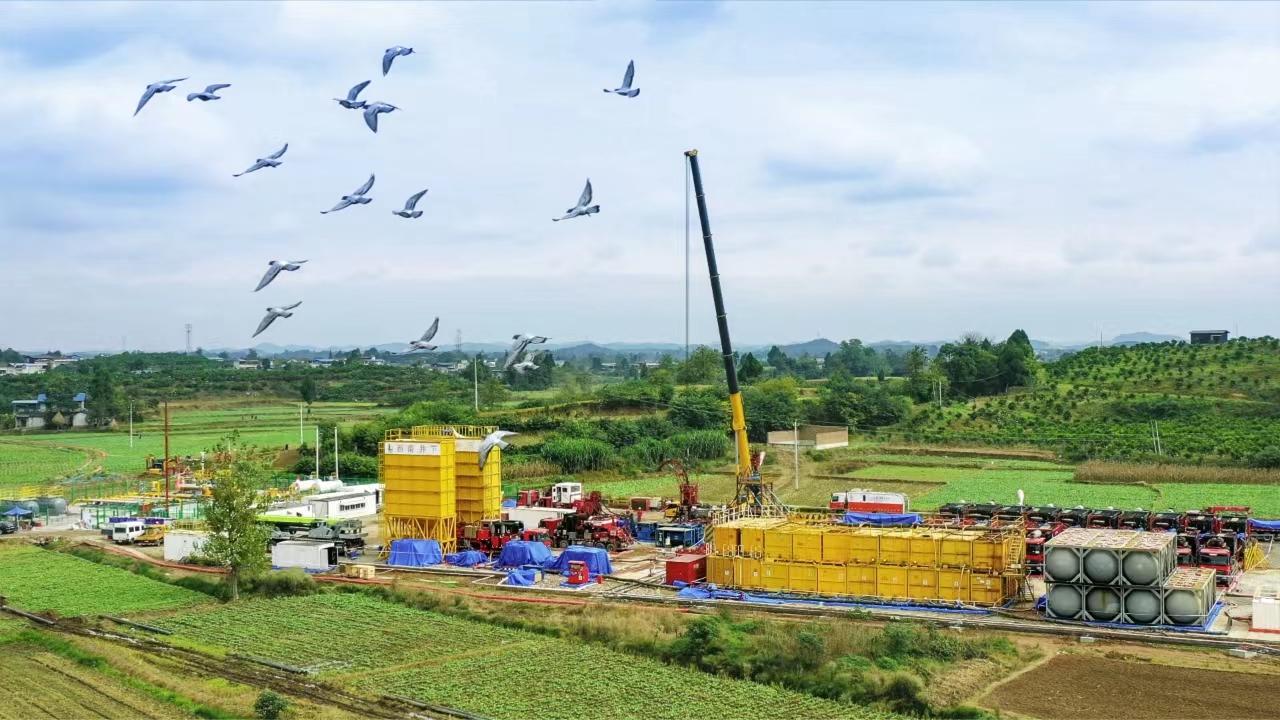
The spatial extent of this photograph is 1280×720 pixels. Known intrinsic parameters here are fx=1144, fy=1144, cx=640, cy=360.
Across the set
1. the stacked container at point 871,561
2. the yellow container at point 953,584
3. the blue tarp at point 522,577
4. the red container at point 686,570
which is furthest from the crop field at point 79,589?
the yellow container at point 953,584

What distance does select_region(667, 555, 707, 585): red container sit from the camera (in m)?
28.8

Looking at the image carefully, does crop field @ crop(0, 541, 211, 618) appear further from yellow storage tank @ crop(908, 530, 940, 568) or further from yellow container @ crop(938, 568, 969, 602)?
yellow container @ crop(938, 568, 969, 602)

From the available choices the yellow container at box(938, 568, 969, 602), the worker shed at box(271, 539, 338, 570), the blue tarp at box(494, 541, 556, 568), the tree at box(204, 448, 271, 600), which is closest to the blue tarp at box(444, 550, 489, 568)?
the blue tarp at box(494, 541, 556, 568)

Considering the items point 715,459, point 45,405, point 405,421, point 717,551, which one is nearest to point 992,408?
point 715,459

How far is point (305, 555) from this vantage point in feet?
106

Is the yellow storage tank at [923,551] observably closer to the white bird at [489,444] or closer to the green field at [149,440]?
the white bird at [489,444]

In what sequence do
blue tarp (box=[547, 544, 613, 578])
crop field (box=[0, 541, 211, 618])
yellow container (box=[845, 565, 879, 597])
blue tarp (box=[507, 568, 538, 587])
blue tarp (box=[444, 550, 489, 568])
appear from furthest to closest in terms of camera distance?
blue tarp (box=[444, 550, 489, 568]) < blue tarp (box=[547, 544, 613, 578]) < blue tarp (box=[507, 568, 538, 587]) < crop field (box=[0, 541, 211, 618]) < yellow container (box=[845, 565, 879, 597])

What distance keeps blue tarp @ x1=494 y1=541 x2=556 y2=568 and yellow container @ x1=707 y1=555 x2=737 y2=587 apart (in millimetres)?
5158

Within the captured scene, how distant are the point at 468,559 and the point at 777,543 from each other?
9.59 meters

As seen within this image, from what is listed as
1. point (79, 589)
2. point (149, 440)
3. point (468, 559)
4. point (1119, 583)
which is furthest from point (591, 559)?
point (149, 440)

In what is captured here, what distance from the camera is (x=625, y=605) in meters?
26.2

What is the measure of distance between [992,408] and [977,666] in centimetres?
5219

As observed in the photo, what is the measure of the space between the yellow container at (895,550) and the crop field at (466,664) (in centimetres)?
818

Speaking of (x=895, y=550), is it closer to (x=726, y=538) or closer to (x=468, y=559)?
(x=726, y=538)
